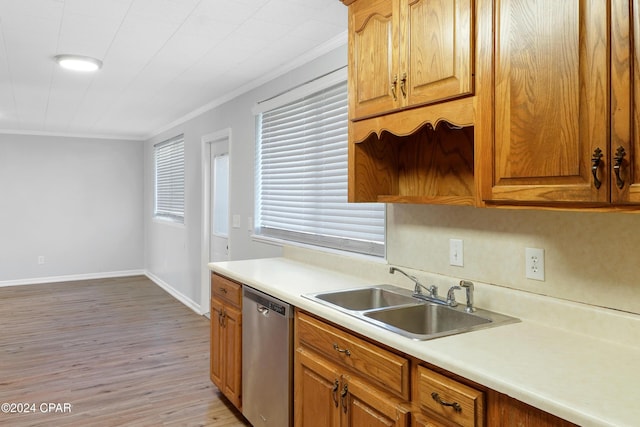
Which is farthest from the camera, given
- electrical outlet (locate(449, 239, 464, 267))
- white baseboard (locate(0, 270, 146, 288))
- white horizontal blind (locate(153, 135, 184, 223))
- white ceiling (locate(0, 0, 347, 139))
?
white baseboard (locate(0, 270, 146, 288))

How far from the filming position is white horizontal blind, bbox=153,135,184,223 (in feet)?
20.0

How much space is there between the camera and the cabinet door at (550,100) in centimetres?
121

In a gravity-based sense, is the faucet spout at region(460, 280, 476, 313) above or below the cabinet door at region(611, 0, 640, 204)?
below

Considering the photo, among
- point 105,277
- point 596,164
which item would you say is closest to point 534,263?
point 596,164

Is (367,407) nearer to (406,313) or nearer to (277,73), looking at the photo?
(406,313)

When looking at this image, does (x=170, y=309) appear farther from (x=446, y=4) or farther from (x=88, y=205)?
(x=446, y=4)

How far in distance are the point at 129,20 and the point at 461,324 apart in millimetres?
2367

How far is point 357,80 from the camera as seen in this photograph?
215 centimetres

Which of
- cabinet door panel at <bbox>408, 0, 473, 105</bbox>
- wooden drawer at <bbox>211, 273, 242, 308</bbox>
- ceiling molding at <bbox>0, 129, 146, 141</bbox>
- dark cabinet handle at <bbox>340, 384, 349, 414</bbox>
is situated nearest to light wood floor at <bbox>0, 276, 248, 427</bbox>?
wooden drawer at <bbox>211, 273, 242, 308</bbox>

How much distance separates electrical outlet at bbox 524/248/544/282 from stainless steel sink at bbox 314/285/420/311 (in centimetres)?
59

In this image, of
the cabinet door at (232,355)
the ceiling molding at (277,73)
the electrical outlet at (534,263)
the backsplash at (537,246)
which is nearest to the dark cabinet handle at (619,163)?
the backsplash at (537,246)

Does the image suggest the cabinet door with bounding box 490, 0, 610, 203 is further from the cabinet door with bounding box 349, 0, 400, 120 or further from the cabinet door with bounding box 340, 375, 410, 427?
the cabinet door with bounding box 340, 375, 410, 427

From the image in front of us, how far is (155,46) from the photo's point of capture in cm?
299

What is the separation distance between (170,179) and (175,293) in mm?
1616
